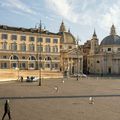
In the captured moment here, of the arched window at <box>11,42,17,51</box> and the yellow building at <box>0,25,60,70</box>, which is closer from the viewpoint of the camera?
the yellow building at <box>0,25,60,70</box>

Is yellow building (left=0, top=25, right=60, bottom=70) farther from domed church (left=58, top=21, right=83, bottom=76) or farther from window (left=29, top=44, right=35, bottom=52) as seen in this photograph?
domed church (left=58, top=21, right=83, bottom=76)

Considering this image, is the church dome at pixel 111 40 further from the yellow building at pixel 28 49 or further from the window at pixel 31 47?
the window at pixel 31 47

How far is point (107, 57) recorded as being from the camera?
133125mm

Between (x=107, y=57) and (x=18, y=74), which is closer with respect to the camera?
(x=18, y=74)

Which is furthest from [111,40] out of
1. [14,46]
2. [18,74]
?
[18,74]

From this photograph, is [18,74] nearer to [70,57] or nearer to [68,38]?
[70,57]

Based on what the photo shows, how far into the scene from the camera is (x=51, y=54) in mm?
97500

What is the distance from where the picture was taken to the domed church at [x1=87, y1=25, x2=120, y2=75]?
13188cm

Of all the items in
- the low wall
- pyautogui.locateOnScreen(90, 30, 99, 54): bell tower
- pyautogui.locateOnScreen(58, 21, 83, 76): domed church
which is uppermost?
pyautogui.locateOnScreen(90, 30, 99, 54): bell tower

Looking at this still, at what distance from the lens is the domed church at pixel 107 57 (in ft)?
433

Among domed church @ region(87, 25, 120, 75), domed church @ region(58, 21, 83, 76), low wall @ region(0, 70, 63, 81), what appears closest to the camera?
low wall @ region(0, 70, 63, 81)

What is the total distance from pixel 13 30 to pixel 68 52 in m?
31.1

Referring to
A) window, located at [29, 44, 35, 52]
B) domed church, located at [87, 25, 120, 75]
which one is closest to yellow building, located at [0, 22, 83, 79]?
window, located at [29, 44, 35, 52]

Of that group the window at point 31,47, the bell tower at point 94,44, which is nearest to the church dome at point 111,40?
the bell tower at point 94,44
